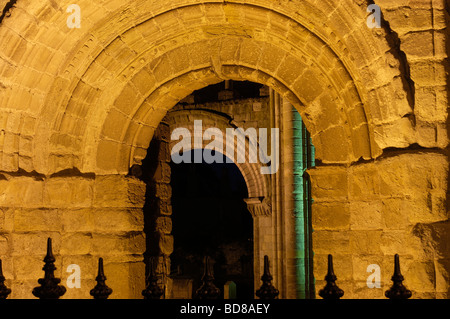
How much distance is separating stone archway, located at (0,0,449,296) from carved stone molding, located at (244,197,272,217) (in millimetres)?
7853

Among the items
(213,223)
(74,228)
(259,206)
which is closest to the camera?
(74,228)

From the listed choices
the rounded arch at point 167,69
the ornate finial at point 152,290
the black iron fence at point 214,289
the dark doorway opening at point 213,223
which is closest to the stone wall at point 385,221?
the rounded arch at point 167,69

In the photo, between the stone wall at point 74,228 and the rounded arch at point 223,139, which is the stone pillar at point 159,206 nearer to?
the stone wall at point 74,228

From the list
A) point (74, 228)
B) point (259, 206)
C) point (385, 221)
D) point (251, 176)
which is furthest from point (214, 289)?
point (251, 176)

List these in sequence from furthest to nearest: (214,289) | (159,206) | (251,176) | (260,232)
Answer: (251,176) → (260,232) → (159,206) → (214,289)

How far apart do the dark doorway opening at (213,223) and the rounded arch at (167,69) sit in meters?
13.6

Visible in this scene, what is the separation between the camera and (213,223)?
2178 centimetres

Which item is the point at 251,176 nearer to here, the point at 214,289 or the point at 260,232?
the point at 260,232

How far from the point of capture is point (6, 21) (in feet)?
13.7

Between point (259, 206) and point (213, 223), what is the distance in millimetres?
8627

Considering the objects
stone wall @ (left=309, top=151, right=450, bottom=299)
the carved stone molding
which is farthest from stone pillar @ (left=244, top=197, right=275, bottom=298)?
stone wall @ (left=309, top=151, right=450, bottom=299)

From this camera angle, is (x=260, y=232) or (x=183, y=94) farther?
(x=260, y=232)

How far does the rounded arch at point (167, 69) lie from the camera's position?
4402 millimetres
